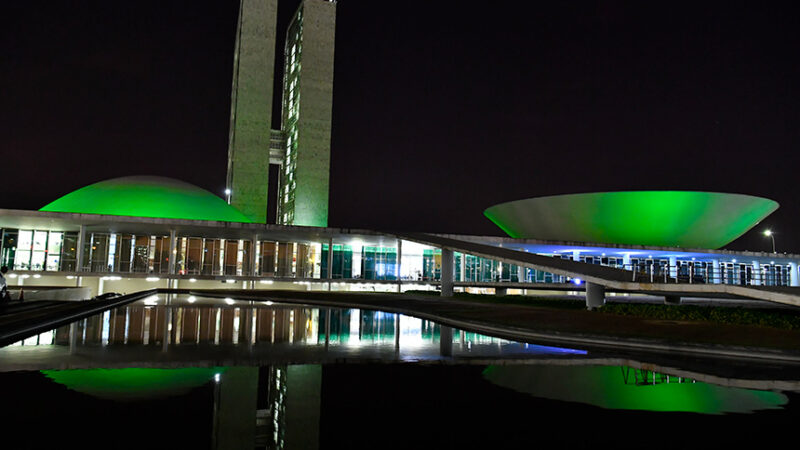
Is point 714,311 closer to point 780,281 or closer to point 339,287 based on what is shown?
point 339,287

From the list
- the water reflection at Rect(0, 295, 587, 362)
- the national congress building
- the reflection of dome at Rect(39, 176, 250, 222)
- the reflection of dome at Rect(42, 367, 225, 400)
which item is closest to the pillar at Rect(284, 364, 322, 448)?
the reflection of dome at Rect(42, 367, 225, 400)

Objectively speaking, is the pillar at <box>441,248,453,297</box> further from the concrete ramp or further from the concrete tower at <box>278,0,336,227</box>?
the concrete tower at <box>278,0,336,227</box>

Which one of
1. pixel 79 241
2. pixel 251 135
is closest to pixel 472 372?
pixel 79 241

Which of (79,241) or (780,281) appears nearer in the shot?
(79,241)

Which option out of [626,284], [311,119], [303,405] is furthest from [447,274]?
[311,119]

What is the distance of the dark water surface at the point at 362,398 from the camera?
5570 millimetres

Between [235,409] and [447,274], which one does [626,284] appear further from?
[447,274]

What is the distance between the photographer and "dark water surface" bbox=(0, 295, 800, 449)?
18.3ft

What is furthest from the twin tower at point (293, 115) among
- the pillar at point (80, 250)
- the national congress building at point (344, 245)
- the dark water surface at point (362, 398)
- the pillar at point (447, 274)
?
the dark water surface at point (362, 398)

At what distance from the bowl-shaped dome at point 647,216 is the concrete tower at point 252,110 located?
120ft

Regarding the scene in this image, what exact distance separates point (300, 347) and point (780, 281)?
77.5 meters

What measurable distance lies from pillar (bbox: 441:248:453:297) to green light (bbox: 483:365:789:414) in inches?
1110

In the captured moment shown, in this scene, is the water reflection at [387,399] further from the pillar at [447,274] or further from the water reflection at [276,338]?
the pillar at [447,274]

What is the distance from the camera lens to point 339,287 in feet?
175
